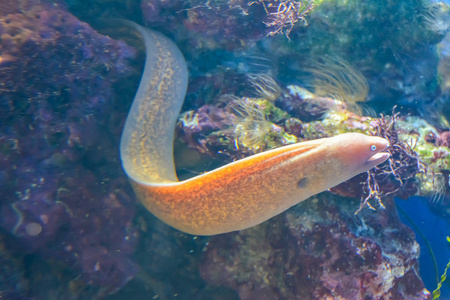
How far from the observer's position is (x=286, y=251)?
11.1ft

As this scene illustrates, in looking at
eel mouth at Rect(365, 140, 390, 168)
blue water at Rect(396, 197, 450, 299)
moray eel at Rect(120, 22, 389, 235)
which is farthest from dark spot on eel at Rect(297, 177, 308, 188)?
blue water at Rect(396, 197, 450, 299)

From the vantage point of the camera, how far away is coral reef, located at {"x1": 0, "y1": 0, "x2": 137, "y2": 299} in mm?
2727

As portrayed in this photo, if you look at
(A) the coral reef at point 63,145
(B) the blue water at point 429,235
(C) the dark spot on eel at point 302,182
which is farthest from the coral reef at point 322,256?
(A) the coral reef at point 63,145

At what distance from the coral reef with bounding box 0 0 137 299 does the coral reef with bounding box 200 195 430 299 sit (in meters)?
1.40

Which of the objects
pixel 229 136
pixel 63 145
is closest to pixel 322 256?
pixel 229 136

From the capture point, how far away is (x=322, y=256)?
313 centimetres

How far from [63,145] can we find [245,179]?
2.16 m

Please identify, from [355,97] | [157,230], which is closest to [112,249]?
[157,230]

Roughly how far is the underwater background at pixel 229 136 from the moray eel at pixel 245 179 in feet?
1.77

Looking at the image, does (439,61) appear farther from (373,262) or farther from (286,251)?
(286,251)

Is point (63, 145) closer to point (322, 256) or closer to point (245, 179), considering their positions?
point (245, 179)

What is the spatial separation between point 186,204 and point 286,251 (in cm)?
149

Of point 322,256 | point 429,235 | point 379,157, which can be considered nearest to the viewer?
point 379,157

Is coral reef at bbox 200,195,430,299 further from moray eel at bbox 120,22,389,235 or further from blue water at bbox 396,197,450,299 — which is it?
blue water at bbox 396,197,450,299
